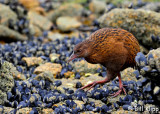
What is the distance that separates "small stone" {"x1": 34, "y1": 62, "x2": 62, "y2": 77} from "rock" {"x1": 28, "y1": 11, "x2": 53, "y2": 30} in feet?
17.9

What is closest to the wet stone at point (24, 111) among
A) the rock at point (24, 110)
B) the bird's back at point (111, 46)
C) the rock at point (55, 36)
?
the rock at point (24, 110)

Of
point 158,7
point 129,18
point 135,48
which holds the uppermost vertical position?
point 158,7

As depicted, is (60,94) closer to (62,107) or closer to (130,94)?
(62,107)

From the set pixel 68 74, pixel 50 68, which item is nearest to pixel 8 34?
pixel 50 68

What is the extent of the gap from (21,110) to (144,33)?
185 inches

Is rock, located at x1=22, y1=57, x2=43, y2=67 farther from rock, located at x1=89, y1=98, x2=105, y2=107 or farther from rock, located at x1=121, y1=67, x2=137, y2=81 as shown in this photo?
rock, located at x1=89, y1=98, x2=105, y2=107

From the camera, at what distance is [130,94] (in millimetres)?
5691

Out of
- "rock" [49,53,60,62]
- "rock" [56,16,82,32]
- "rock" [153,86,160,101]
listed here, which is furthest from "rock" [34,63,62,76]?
"rock" [56,16,82,32]

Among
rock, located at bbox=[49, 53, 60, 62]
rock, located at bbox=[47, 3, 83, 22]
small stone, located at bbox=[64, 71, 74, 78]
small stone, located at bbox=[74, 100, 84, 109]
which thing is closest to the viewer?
small stone, located at bbox=[74, 100, 84, 109]

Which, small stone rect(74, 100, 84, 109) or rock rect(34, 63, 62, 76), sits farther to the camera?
rock rect(34, 63, 62, 76)

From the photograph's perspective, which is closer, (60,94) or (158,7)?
(60,94)

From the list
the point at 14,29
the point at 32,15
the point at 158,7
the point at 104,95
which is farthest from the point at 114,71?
the point at 32,15

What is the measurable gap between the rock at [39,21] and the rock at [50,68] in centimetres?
544

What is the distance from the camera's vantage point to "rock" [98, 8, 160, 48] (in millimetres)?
7812
